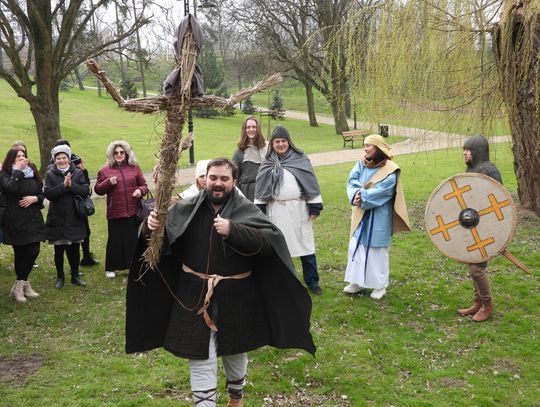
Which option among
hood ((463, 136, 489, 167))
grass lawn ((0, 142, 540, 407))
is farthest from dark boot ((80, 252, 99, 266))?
hood ((463, 136, 489, 167))

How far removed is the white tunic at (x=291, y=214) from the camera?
6711 mm

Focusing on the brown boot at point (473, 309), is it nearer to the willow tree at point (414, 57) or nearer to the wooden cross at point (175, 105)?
the willow tree at point (414, 57)

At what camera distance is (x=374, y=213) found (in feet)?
21.8

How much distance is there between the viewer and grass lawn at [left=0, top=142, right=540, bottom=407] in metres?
4.70

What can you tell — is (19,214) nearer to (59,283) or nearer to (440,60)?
(59,283)

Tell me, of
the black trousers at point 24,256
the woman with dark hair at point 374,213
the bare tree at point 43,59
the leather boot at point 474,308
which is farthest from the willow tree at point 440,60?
the bare tree at point 43,59

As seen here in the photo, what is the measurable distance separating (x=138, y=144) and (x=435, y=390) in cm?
2384

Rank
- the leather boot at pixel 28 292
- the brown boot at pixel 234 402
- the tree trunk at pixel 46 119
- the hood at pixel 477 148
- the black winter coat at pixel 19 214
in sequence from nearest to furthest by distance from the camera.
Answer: the brown boot at pixel 234 402 → the hood at pixel 477 148 → the black winter coat at pixel 19 214 → the leather boot at pixel 28 292 → the tree trunk at pixel 46 119

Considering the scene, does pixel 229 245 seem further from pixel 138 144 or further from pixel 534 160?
pixel 138 144

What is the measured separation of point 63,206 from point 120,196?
74 cm

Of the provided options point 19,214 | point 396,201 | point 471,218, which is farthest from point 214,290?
point 19,214

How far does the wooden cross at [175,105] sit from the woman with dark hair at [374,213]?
3139 millimetres

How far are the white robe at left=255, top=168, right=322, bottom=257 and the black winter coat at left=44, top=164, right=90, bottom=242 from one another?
7.76ft

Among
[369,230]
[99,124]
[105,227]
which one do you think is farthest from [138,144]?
[369,230]
